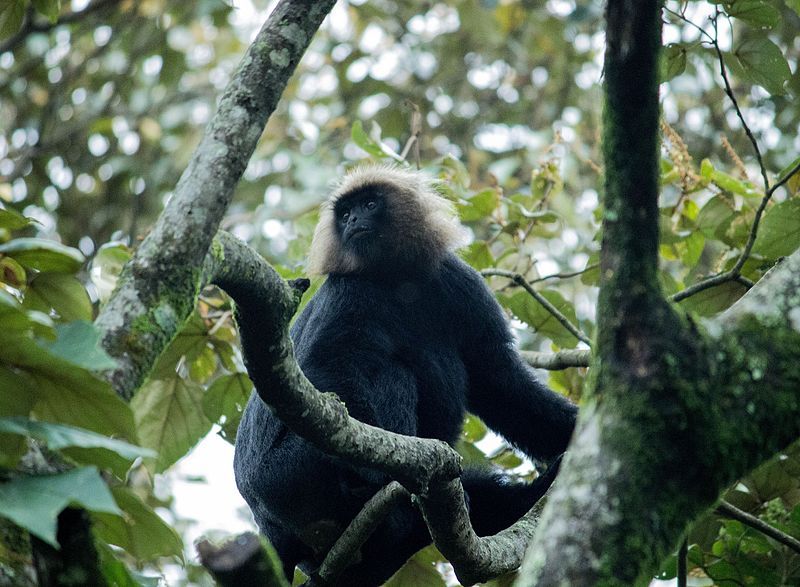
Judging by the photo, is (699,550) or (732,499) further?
(732,499)

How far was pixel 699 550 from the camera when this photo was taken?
13.5 feet

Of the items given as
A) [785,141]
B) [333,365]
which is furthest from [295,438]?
[785,141]

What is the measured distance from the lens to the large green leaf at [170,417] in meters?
4.60

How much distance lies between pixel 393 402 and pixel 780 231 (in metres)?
1.95

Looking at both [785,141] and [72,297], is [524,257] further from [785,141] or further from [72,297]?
[785,141]

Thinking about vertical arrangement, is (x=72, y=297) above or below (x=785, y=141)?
below

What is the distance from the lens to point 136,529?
2.34 meters

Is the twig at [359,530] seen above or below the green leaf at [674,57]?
below

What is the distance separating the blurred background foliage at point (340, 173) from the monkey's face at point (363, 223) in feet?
0.85

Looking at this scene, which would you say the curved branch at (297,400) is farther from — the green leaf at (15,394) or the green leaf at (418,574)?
the green leaf at (418,574)

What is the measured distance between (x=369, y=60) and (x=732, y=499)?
6801mm

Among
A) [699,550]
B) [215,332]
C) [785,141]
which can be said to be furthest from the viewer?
[785,141]

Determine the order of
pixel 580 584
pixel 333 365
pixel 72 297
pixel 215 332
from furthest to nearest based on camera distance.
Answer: pixel 215 332 → pixel 333 365 → pixel 72 297 → pixel 580 584

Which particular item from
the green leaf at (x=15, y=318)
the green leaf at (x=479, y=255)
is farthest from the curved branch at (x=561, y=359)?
the green leaf at (x=15, y=318)
